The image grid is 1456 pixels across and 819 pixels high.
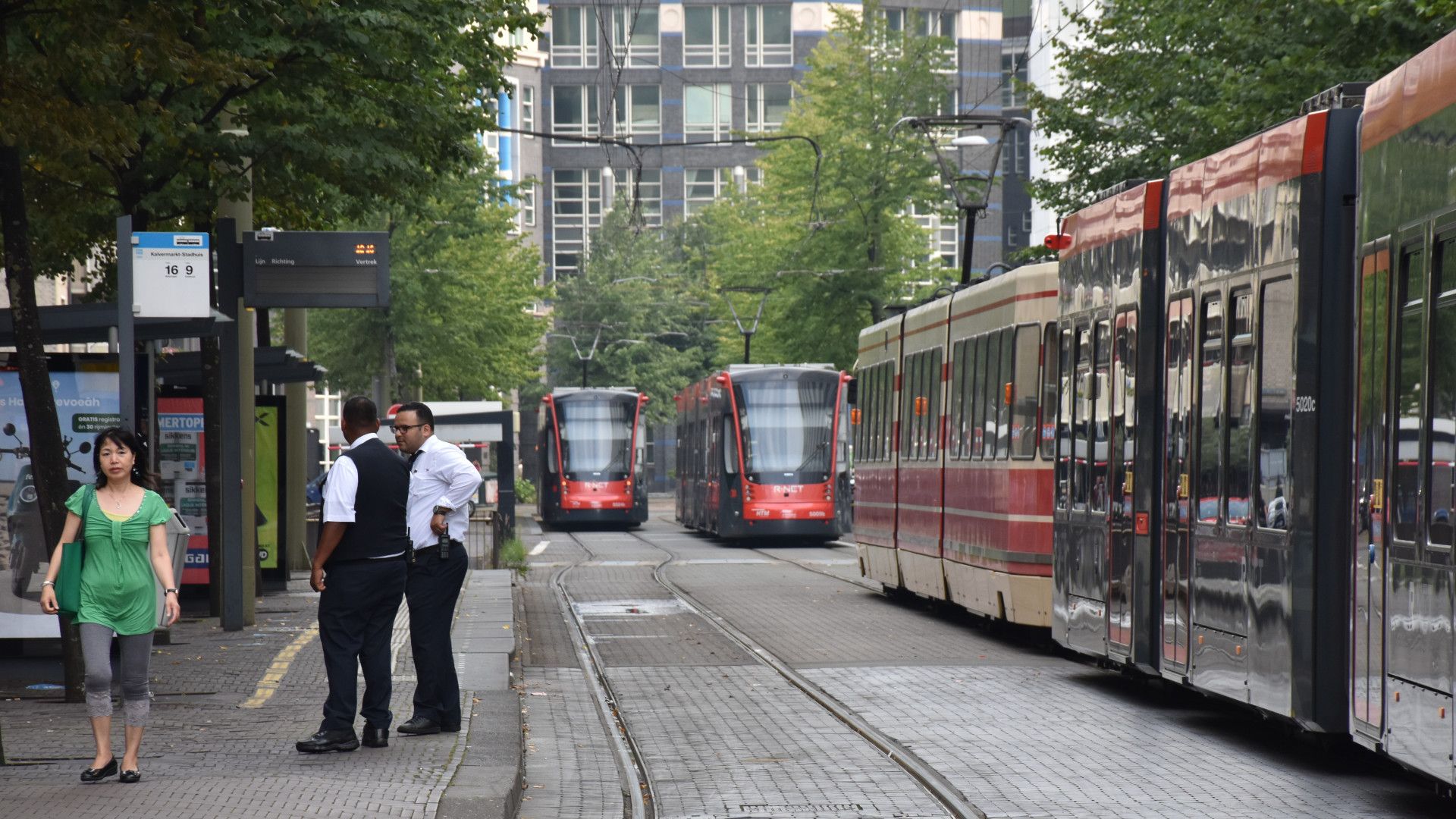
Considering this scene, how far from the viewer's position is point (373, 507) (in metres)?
10.1

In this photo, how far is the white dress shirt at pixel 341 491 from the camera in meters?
10.0

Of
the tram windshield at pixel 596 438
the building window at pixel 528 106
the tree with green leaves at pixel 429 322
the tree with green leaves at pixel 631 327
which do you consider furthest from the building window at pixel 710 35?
the tree with green leaves at pixel 429 322

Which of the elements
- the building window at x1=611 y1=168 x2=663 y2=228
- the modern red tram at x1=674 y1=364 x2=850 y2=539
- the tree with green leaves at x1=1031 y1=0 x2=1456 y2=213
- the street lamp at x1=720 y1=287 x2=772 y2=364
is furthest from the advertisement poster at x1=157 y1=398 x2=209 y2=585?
the building window at x1=611 y1=168 x2=663 y2=228

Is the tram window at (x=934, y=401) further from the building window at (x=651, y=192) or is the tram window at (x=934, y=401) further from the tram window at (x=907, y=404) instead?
the building window at (x=651, y=192)

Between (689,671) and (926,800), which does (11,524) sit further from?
(926,800)

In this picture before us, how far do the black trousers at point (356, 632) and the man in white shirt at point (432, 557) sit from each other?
1.78 ft

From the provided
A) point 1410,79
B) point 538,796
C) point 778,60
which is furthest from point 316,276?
point 778,60

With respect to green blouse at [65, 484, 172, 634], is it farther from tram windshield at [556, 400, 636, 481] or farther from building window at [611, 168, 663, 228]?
building window at [611, 168, 663, 228]

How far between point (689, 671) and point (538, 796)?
6068 mm

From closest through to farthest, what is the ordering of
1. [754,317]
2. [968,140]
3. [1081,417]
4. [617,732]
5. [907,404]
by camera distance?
[617,732] → [1081,417] → [907,404] → [968,140] → [754,317]

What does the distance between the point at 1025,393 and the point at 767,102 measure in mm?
80878

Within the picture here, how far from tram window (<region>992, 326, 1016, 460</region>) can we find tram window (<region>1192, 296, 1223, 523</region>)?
18.5 ft

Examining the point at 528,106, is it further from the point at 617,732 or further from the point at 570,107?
the point at 617,732

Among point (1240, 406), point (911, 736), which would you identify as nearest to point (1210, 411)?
point (1240, 406)
